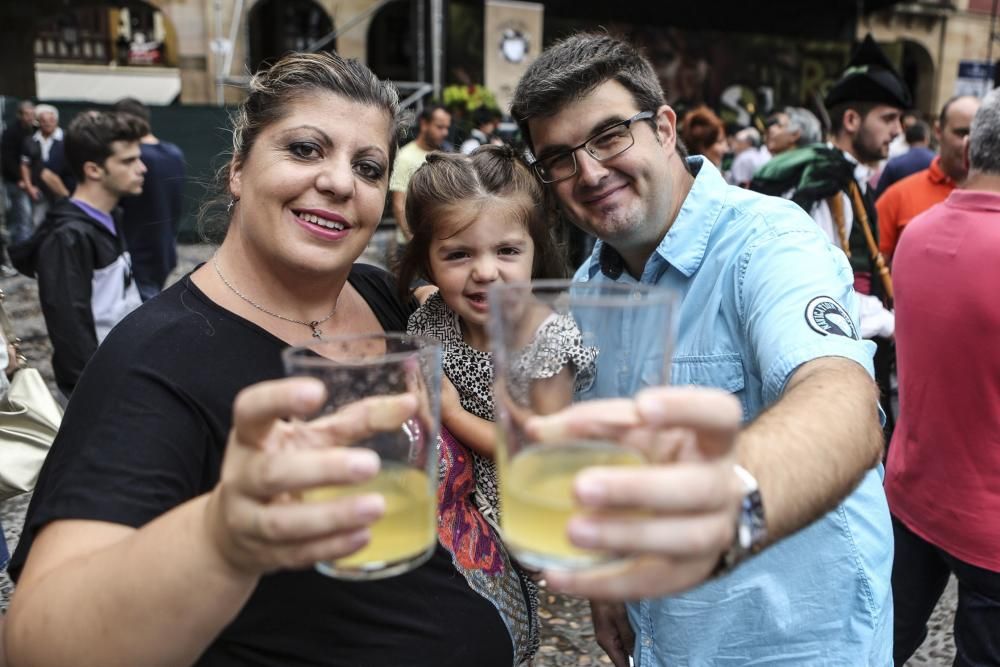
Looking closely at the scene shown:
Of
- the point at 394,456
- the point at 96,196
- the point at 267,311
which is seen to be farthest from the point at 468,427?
the point at 96,196

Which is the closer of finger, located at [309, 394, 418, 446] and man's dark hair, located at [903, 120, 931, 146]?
finger, located at [309, 394, 418, 446]

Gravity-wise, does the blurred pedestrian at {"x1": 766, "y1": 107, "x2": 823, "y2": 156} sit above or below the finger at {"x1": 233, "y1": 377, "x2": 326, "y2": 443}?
above

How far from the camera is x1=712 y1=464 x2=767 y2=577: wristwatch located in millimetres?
930

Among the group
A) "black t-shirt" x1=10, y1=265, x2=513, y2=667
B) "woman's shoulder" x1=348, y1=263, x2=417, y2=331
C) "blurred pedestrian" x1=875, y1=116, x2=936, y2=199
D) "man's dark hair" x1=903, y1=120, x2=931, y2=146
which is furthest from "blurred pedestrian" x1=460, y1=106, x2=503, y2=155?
"black t-shirt" x1=10, y1=265, x2=513, y2=667

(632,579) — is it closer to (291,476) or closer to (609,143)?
(291,476)

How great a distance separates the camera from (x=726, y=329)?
1778 mm

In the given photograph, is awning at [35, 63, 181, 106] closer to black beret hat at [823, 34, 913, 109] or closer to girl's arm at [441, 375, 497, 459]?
black beret hat at [823, 34, 913, 109]

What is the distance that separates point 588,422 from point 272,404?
355 millimetres

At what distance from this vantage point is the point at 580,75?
1.98m

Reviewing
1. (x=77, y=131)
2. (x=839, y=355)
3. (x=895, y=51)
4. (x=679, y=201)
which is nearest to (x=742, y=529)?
(x=839, y=355)

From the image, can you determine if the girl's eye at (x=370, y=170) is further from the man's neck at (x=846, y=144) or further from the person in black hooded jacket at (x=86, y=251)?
the man's neck at (x=846, y=144)

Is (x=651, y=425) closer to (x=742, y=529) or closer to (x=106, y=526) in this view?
(x=742, y=529)

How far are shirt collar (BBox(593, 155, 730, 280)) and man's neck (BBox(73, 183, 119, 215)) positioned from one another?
11.8 feet

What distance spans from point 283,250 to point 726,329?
40.5 inches
